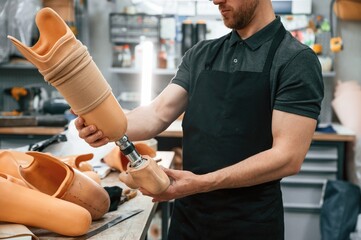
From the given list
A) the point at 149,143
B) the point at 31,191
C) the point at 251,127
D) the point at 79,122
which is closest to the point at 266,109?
the point at 251,127

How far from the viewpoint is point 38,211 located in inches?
48.4

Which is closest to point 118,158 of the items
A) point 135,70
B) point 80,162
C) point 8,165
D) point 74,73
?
point 80,162

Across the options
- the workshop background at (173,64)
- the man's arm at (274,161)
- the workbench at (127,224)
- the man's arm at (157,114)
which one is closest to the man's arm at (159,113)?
the man's arm at (157,114)

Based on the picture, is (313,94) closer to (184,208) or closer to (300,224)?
(184,208)

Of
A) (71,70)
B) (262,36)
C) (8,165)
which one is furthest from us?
(262,36)

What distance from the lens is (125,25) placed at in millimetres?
3963

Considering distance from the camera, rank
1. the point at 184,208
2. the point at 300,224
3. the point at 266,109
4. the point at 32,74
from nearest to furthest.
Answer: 1. the point at 266,109
2. the point at 184,208
3. the point at 300,224
4. the point at 32,74

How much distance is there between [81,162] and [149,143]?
52 cm

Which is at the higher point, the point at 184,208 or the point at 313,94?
the point at 313,94

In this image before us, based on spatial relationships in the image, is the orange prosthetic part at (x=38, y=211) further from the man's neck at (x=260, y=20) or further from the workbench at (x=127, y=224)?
the man's neck at (x=260, y=20)

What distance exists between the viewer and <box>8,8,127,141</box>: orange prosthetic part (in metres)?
1.01

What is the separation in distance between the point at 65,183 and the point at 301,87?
740 mm

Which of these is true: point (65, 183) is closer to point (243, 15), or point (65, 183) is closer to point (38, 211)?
point (38, 211)

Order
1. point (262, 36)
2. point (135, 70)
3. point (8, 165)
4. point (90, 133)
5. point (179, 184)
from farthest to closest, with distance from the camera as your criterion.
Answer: point (135, 70) < point (262, 36) < point (8, 165) < point (179, 184) < point (90, 133)
